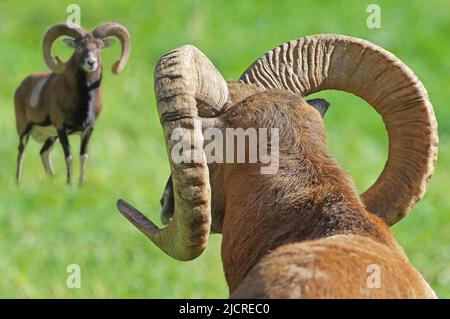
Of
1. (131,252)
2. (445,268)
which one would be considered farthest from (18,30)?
(445,268)

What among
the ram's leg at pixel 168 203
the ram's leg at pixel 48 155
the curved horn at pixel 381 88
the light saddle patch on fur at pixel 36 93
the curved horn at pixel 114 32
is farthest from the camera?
the curved horn at pixel 381 88

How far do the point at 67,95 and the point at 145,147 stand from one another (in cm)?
2637

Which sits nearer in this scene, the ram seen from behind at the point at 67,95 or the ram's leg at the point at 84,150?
the ram's leg at the point at 84,150

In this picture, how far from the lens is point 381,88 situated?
10.4m

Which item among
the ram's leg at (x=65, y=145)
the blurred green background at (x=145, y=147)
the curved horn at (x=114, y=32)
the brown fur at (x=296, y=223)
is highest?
the blurred green background at (x=145, y=147)

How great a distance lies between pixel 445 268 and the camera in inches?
1154

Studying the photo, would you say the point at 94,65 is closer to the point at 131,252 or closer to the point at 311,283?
the point at 311,283

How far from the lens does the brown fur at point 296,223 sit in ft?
24.5

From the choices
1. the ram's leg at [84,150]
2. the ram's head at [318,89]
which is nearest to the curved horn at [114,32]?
the ram's head at [318,89]

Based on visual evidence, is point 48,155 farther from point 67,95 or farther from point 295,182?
point 295,182

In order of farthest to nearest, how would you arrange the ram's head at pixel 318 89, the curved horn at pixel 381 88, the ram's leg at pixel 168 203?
the curved horn at pixel 381 88, the ram's leg at pixel 168 203, the ram's head at pixel 318 89

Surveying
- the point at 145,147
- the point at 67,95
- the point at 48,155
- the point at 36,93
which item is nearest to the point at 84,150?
the point at 48,155

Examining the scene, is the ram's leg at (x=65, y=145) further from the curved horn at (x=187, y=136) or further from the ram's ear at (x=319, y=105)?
the ram's ear at (x=319, y=105)

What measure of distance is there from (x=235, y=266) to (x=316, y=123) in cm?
129
